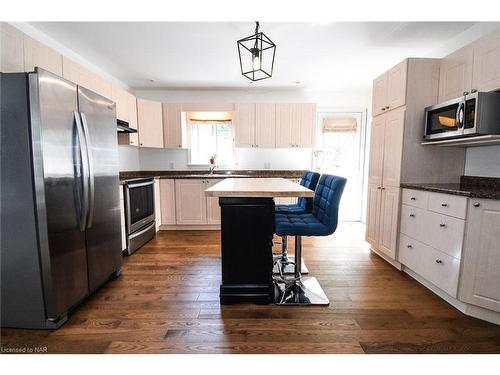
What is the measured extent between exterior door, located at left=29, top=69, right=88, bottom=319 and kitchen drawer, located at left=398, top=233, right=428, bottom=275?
2856 mm

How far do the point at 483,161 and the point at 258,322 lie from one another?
8.23 feet

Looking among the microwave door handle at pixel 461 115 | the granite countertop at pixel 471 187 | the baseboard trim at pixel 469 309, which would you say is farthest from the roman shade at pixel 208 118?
the baseboard trim at pixel 469 309

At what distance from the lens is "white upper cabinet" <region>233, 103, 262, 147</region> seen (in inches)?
160

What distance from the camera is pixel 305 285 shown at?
208 cm

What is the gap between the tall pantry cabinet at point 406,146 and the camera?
7.41 feet

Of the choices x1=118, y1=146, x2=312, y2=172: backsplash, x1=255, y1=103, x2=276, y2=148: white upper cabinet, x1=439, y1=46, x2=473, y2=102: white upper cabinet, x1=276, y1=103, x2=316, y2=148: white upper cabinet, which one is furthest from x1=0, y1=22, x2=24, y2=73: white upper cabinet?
x1=439, y1=46, x2=473, y2=102: white upper cabinet

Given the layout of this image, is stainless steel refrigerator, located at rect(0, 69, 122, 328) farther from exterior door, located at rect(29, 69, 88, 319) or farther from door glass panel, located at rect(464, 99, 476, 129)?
door glass panel, located at rect(464, 99, 476, 129)

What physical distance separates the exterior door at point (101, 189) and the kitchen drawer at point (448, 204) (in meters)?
2.74

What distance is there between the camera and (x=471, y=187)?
2.16 m

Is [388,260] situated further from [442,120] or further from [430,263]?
[442,120]

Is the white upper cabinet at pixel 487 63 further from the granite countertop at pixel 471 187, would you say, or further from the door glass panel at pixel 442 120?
the granite countertop at pixel 471 187
